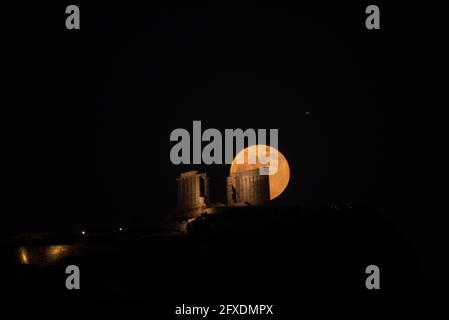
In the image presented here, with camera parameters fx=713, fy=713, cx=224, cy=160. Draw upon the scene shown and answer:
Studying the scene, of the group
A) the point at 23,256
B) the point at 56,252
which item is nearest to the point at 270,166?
the point at 56,252

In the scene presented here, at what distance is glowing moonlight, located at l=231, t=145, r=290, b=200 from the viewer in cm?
9025

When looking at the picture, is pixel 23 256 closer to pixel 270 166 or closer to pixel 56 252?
pixel 56 252

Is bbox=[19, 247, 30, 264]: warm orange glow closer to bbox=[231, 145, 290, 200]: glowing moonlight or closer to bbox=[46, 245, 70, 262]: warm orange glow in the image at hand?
bbox=[46, 245, 70, 262]: warm orange glow

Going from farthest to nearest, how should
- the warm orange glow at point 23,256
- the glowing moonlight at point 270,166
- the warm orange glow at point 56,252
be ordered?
the glowing moonlight at point 270,166
the warm orange glow at point 56,252
the warm orange glow at point 23,256

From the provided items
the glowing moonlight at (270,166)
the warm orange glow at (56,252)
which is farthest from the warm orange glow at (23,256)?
the glowing moonlight at (270,166)

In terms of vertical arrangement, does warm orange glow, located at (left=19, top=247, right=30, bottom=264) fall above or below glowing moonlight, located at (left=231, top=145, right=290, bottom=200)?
below

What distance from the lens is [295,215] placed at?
7331cm

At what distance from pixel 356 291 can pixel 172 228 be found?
22.3 meters

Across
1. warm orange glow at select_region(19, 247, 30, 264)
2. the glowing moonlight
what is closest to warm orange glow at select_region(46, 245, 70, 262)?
warm orange glow at select_region(19, 247, 30, 264)

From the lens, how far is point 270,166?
96188 millimetres

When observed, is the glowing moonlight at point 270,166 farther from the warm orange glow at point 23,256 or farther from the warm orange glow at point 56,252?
the warm orange glow at point 23,256

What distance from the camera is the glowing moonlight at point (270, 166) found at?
3553 inches
